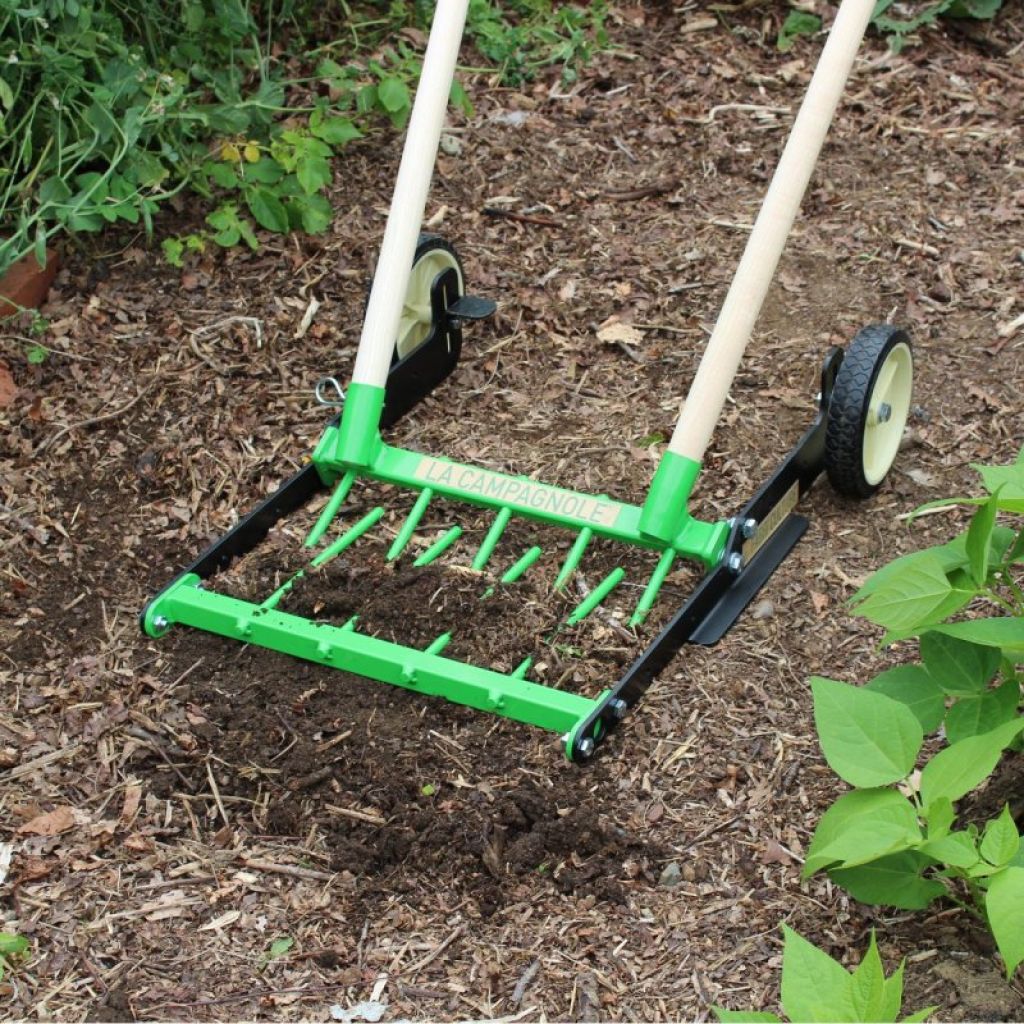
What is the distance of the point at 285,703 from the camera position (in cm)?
298

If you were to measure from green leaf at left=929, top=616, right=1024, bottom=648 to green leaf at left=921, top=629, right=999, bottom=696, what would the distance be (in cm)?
5

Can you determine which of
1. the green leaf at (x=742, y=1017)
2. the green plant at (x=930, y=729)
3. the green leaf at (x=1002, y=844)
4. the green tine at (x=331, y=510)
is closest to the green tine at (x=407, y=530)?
the green tine at (x=331, y=510)

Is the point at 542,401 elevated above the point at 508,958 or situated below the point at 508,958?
above

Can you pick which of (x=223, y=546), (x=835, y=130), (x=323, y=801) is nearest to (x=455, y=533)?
(x=223, y=546)

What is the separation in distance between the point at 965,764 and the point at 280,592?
150cm

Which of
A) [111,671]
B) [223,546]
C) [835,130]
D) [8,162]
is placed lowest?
[111,671]

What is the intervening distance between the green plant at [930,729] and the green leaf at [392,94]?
2.41 m

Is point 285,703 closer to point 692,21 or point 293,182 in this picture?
point 293,182

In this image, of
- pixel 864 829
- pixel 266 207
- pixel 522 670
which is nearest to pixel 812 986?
pixel 864 829

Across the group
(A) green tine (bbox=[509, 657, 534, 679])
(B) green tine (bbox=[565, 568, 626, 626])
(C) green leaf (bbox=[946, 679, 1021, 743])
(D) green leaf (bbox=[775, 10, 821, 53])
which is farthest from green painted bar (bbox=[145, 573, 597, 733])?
(D) green leaf (bbox=[775, 10, 821, 53])

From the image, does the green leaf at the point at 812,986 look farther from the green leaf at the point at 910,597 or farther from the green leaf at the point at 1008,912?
the green leaf at the point at 910,597

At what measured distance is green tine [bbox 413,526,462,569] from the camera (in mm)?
3221

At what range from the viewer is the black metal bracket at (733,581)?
2.81 meters

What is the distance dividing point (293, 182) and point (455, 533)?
4.81 feet
